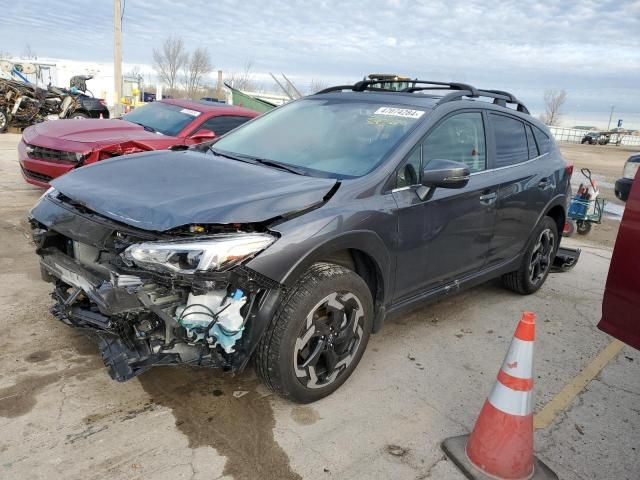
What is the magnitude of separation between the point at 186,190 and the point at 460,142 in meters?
2.05

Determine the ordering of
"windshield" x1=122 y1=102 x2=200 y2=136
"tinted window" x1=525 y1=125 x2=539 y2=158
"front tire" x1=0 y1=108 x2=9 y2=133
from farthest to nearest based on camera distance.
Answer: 1. "front tire" x1=0 y1=108 x2=9 y2=133
2. "windshield" x1=122 y1=102 x2=200 y2=136
3. "tinted window" x1=525 y1=125 x2=539 y2=158

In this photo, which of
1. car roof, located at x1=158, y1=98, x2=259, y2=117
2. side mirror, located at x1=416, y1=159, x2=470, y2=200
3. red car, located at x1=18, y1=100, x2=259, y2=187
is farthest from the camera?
car roof, located at x1=158, y1=98, x2=259, y2=117

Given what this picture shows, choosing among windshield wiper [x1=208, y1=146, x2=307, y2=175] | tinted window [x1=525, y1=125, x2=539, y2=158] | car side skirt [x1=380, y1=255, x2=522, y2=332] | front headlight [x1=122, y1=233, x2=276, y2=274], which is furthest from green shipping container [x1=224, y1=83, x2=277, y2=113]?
front headlight [x1=122, y1=233, x2=276, y2=274]

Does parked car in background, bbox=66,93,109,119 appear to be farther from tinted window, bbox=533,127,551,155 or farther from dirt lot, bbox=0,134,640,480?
tinted window, bbox=533,127,551,155

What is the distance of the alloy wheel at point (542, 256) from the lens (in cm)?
492

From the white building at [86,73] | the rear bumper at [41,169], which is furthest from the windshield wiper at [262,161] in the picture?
the white building at [86,73]

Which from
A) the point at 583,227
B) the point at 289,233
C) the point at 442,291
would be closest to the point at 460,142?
the point at 442,291

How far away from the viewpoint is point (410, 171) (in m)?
3.28

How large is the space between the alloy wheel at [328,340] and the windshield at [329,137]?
771mm

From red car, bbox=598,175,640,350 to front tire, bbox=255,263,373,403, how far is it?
130cm

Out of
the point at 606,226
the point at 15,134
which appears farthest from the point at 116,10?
the point at 606,226

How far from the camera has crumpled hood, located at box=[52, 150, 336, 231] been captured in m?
2.48

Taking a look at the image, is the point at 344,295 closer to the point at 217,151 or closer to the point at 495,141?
the point at 217,151

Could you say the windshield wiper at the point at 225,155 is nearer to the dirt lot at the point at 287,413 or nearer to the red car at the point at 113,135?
the dirt lot at the point at 287,413
